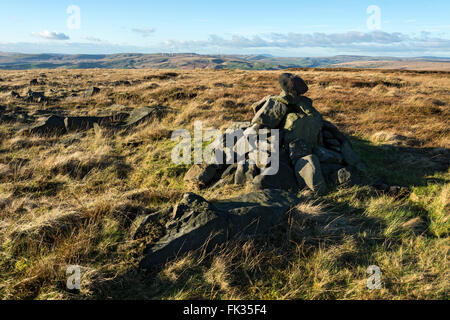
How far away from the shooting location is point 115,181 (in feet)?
25.8

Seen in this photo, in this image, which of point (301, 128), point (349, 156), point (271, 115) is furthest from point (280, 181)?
point (349, 156)

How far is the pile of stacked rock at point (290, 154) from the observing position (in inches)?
283

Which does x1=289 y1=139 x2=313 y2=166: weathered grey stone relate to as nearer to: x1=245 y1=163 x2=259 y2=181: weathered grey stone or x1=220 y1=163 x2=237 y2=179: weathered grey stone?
x1=245 y1=163 x2=259 y2=181: weathered grey stone

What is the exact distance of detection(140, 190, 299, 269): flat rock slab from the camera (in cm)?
414

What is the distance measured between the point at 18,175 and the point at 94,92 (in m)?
14.8

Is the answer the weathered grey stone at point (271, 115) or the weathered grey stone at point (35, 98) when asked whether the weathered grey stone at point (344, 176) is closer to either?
the weathered grey stone at point (271, 115)

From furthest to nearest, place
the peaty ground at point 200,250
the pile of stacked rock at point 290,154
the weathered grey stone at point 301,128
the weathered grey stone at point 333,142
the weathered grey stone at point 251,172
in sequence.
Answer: the weathered grey stone at point 333,142
the weathered grey stone at point 301,128
the weathered grey stone at point 251,172
the pile of stacked rock at point 290,154
the peaty ground at point 200,250

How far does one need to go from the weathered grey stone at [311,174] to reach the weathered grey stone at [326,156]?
35.3 inches

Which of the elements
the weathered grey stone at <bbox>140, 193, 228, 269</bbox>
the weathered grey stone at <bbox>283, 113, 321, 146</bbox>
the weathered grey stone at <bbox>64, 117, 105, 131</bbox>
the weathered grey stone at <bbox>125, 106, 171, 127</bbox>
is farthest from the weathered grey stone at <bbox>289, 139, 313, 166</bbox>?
the weathered grey stone at <bbox>64, 117, 105, 131</bbox>

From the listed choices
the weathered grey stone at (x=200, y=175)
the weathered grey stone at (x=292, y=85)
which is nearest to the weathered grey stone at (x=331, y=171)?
the weathered grey stone at (x=292, y=85)

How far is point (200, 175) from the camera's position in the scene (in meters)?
7.62

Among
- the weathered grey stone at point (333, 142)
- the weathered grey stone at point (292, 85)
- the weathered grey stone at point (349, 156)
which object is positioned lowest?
the weathered grey stone at point (349, 156)

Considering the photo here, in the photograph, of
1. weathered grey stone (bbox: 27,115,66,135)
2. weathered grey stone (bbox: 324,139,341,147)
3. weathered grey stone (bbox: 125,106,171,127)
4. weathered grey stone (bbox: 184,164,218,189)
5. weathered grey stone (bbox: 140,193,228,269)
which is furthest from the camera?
weathered grey stone (bbox: 125,106,171,127)

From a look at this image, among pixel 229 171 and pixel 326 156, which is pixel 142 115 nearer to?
pixel 229 171
